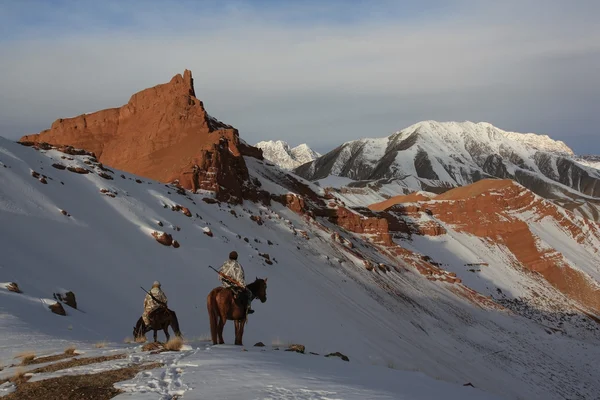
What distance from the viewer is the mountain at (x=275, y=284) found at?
12.3 metres

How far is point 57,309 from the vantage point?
690 inches

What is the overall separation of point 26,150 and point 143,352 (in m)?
30.9

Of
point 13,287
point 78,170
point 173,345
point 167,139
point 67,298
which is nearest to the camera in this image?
point 173,345

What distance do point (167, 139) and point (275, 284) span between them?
1314 inches

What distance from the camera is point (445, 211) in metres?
108

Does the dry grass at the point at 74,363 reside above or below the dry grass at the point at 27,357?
above

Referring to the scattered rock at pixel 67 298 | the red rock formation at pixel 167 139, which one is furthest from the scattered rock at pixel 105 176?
the scattered rock at pixel 67 298

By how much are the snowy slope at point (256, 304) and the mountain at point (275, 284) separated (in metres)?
0.14

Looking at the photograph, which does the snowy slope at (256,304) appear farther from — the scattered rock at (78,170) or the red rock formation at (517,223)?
the red rock formation at (517,223)

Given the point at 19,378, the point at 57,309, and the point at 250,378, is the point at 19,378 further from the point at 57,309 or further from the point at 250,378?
the point at 57,309

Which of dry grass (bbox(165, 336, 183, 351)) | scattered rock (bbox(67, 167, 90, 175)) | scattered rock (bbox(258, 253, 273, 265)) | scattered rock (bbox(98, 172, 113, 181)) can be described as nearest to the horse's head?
dry grass (bbox(165, 336, 183, 351))

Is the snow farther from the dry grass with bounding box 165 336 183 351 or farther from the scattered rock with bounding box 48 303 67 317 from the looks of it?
the scattered rock with bounding box 48 303 67 317

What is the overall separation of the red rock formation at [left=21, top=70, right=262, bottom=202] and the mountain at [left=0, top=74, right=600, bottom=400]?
440 millimetres

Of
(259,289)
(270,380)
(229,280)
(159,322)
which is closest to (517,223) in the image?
(259,289)
